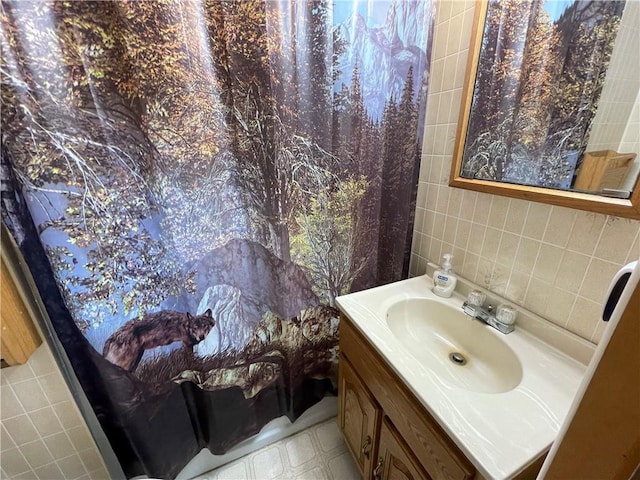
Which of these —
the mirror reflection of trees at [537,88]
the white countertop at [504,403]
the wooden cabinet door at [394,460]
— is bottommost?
the wooden cabinet door at [394,460]

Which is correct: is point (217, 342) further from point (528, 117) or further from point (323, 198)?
point (528, 117)

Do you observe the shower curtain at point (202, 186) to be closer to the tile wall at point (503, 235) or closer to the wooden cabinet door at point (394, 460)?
the tile wall at point (503, 235)

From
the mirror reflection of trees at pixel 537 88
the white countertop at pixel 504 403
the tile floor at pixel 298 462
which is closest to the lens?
the white countertop at pixel 504 403

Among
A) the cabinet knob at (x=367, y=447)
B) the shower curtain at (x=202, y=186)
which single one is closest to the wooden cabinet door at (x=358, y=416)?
the cabinet knob at (x=367, y=447)

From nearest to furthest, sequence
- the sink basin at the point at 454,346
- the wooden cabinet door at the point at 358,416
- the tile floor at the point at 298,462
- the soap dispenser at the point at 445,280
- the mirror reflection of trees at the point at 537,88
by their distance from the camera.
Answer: the mirror reflection of trees at the point at 537,88
the sink basin at the point at 454,346
the wooden cabinet door at the point at 358,416
the soap dispenser at the point at 445,280
the tile floor at the point at 298,462

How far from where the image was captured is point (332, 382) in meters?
1.30

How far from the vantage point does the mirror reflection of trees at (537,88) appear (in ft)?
2.10

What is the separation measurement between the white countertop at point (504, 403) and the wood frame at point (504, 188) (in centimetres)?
41

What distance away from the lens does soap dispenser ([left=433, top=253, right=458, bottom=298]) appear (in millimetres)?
990

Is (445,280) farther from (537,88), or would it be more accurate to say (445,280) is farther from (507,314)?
(537,88)

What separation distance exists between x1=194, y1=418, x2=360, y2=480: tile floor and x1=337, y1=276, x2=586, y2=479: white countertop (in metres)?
0.84

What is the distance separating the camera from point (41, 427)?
845 millimetres

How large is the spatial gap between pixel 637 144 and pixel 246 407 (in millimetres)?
1479

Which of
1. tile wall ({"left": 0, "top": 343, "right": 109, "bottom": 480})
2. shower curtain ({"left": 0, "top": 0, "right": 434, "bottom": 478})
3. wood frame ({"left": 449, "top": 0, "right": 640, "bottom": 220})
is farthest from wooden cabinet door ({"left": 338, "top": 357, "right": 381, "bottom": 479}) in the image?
tile wall ({"left": 0, "top": 343, "right": 109, "bottom": 480})
